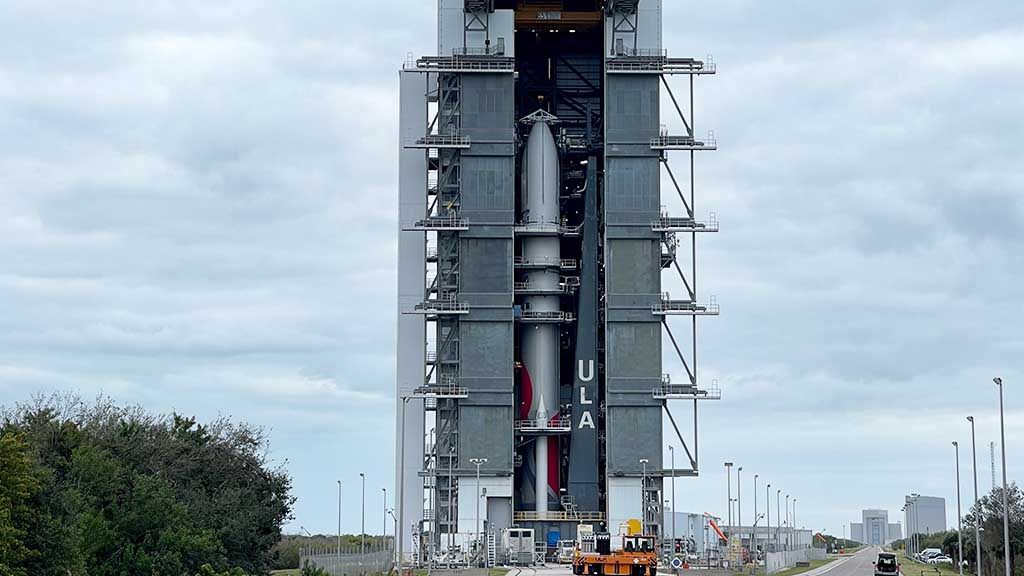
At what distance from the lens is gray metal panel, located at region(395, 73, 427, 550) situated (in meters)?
102

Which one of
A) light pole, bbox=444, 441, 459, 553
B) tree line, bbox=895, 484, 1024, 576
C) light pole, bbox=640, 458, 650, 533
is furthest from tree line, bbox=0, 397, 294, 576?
tree line, bbox=895, 484, 1024, 576

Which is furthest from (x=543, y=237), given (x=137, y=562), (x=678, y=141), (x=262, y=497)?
(x=137, y=562)

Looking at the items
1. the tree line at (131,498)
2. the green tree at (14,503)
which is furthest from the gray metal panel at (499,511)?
the green tree at (14,503)

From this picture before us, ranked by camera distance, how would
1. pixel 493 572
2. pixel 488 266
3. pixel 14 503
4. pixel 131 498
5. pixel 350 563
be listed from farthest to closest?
pixel 488 266 < pixel 493 572 < pixel 350 563 < pixel 131 498 < pixel 14 503

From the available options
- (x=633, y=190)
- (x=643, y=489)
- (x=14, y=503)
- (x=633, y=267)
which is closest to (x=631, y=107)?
(x=633, y=190)

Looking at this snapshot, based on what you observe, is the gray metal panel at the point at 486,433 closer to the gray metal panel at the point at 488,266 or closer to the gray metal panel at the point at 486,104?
the gray metal panel at the point at 488,266

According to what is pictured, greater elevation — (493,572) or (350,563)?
(350,563)

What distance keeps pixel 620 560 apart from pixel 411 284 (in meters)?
41.5

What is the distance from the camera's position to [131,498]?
204ft

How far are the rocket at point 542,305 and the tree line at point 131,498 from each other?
24.3 m

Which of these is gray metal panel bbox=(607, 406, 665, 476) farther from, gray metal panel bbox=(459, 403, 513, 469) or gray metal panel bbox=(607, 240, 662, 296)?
gray metal panel bbox=(607, 240, 662, 296)

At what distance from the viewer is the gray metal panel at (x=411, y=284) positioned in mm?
101812

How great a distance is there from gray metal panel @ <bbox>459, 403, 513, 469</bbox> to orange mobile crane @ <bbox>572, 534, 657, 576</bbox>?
95.7 feet

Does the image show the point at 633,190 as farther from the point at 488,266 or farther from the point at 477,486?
the point at 477,486
